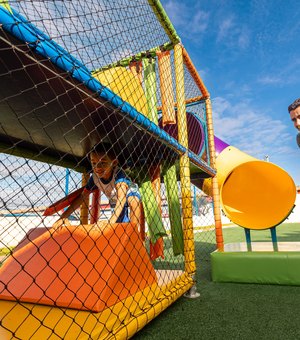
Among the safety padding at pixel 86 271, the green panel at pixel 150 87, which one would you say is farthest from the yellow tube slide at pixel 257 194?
the safety padding at pixel 86 271

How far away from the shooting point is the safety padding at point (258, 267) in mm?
1705

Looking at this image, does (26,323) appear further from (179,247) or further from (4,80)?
(179,247)

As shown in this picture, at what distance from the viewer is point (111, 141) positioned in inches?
71.1

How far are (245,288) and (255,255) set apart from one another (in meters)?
0.25

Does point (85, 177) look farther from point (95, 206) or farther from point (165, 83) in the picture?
point (165, 83)

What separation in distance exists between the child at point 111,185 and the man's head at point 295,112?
71.2 inches

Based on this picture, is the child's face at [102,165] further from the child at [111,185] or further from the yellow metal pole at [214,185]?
the yellow metal pole at [214,185]

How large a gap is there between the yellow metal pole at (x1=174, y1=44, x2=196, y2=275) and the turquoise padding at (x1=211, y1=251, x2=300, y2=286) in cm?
29

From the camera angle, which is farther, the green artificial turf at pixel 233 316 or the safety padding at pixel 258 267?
the safety padding at pixel 258 267

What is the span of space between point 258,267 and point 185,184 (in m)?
0.80

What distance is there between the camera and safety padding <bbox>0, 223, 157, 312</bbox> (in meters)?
1.09

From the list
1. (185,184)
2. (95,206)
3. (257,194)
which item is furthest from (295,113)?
(95,206)

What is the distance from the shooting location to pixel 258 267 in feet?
5.81

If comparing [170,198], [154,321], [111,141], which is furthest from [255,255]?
[111,141]
